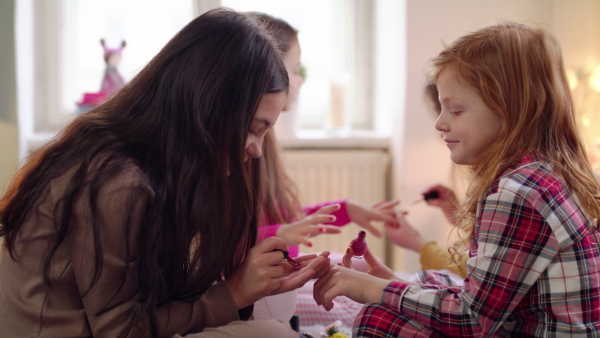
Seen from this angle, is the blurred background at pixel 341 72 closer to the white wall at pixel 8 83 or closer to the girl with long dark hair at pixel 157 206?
the white wall at pixel 8 83

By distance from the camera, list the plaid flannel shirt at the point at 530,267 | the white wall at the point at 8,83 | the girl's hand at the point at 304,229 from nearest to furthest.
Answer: the plaid flannel shirt at the point at 530,267, the girl's hand at the point at 304,229, the white wall at the point at 8,83

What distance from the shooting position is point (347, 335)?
135 cm

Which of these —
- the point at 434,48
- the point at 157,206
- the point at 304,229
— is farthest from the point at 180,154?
the point at 434,48

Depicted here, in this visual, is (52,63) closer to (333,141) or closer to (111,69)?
(111,69)

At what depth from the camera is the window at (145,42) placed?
102 inches

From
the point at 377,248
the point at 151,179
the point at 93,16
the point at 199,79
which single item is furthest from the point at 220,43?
the point at 93,16

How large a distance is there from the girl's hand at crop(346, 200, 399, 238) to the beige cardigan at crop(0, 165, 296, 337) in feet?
2.87

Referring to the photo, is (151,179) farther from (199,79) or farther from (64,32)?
(64,32)

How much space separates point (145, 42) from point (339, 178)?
1.01m

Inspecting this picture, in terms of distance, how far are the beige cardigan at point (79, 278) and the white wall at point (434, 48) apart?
56.4 inches

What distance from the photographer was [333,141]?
2471mm

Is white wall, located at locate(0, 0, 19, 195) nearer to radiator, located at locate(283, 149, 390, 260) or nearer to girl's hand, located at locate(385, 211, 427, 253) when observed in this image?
radiator, located at locate(283, 149, 390, 260)

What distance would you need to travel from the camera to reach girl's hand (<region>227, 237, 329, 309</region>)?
40.3 inches

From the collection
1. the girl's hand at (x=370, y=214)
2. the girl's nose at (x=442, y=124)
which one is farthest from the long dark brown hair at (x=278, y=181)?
the girl's nose at (x=442, y=124)
